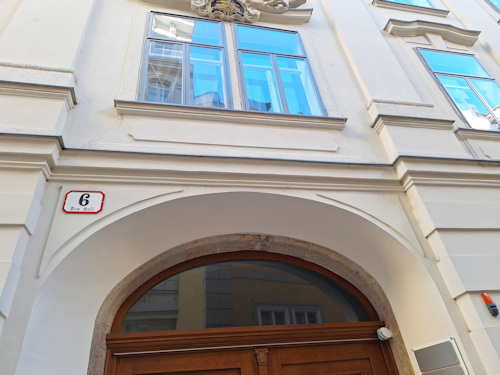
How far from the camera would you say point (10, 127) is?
9.82 ft

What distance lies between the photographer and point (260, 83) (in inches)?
177

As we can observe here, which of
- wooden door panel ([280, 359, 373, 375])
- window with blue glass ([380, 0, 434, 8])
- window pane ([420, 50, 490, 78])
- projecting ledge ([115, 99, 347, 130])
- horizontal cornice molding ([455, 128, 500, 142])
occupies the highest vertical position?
window with blue glass ([380, 0, 434, 8])

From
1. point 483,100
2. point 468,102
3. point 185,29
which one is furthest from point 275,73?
point 483,100

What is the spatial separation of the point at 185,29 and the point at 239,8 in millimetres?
927

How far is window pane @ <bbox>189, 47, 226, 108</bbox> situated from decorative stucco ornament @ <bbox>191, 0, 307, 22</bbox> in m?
0.78

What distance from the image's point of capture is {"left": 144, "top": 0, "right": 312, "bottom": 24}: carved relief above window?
515 cm

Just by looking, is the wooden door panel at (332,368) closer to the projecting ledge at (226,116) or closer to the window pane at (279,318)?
the window pane at (279,318)

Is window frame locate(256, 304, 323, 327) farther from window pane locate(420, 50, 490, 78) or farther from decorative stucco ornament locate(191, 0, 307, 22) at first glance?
window pane locate(420, 50, 490, 78)

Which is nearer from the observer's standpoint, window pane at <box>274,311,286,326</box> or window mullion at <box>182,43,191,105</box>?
window pane at <box>274,311,286,326</box>

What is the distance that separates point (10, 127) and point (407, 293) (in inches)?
143

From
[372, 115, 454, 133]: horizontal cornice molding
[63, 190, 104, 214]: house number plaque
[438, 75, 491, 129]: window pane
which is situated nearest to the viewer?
[63, 190, 104, 214]: house number plaque

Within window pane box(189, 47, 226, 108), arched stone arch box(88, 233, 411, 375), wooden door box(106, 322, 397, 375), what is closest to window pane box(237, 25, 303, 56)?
window pane box(189, 47, 226, 108)

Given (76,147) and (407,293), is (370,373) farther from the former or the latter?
(76,147)

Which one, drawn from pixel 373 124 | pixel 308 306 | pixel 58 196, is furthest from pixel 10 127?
pixel 373 124
